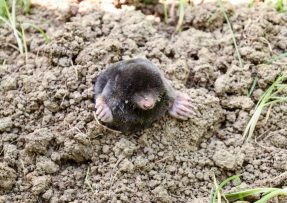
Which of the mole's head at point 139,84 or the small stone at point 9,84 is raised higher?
the mole's head at point 139,84

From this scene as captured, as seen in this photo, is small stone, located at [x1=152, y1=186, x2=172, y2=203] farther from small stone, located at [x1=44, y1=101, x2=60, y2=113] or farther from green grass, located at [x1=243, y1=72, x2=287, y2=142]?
small stone, located at [x1=44, y1=101, x2=60, y2=113]

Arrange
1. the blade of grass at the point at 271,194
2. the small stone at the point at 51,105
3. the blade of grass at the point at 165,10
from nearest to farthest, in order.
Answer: the blade of grass at the point at 271,194, the small stone at the point at 51,105, the blade of grass at the point at 165,10

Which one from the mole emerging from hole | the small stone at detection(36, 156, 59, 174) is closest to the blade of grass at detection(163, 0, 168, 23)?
the mole emerging from hole

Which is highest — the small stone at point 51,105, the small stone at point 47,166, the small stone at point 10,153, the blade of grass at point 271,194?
the small stone at point 51,105

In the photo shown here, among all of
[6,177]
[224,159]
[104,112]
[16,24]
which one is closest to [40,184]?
[6,177]

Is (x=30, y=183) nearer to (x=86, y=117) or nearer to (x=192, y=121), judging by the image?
(x=86, y=117)

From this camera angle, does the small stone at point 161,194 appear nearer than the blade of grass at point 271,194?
No

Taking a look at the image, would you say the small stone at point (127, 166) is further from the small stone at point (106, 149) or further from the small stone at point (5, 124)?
the small stone at point (5, 124)

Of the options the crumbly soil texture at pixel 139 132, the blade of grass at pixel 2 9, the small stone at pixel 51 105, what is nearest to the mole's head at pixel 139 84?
the crumbly soil texture at pixel 139 132
